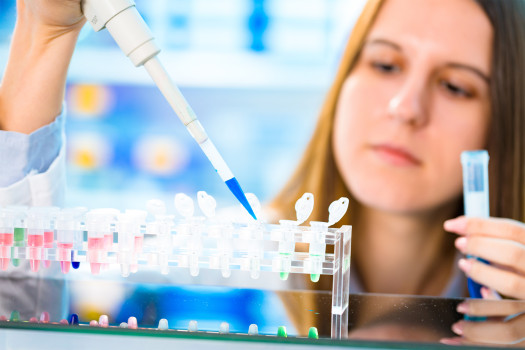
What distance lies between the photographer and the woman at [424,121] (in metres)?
1.54

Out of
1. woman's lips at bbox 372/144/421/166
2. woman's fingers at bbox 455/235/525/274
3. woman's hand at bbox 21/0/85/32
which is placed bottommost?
woman's fingers at bbox 455/235/525/274

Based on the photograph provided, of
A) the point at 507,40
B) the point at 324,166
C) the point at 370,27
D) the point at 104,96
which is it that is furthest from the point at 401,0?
the point at 104,96

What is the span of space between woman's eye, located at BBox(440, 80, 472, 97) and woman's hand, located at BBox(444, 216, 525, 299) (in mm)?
430

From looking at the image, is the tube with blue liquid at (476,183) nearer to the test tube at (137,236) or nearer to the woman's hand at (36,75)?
the test tube at (137,236)

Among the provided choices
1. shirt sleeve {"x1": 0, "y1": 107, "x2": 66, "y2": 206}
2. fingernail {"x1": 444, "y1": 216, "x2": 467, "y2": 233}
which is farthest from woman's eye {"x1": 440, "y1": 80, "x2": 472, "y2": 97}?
shirt sleeve {"x1": 0, "y1": 107, "x2": 66, "y2": 206}

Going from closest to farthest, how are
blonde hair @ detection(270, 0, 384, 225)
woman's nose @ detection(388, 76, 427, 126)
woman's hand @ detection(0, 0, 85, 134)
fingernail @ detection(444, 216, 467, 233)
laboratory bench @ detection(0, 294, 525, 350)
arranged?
laboratory bench @ detection(0, 294, 525, 350)
woman's hand @ detection(0, 0, 85, 134)
fingernail @ detection(444, 216, 467, 233)
woman's nose @ detection(388, 76, 427, 126)
blonde hair @ detection(270, 0, 384, 225)

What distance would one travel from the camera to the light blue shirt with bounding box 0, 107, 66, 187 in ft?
3.50

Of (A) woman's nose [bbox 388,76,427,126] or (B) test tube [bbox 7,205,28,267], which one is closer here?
(B) test tube [bbox 7,205,28,267]

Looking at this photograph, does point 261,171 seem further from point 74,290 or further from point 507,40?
point 74,290

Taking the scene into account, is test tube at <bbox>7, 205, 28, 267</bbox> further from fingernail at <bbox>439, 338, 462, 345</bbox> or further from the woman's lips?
the woman's lips

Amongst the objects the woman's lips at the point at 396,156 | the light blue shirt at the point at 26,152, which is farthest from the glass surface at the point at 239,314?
the woman's lips at the point at 396,156

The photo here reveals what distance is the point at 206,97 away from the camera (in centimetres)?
167

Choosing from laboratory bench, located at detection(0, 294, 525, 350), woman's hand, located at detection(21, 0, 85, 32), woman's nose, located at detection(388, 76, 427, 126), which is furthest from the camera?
woman's nose, located at detection(388, 76, 427, 126)

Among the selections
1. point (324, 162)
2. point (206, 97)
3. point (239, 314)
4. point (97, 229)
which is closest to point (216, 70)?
point (206, 97)
